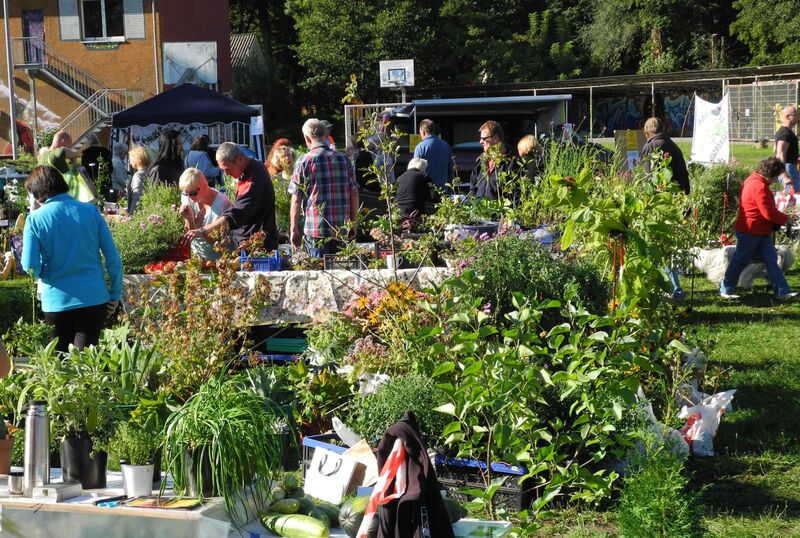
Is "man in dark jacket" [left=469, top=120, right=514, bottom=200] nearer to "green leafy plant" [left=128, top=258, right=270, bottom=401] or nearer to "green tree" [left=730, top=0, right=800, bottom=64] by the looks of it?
"green leafy plant" [left=128, top=258, right=270, bottom=401]

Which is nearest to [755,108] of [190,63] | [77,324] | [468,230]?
[190,63]

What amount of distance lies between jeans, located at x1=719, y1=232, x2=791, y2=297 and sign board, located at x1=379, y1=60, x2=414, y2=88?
33.1ft

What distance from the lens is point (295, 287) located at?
6.67 metres

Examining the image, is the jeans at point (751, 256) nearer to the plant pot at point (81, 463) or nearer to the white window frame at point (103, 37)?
the plant pot at point (81, 463)

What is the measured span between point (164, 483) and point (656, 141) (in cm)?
670

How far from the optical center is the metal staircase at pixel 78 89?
99.0ft

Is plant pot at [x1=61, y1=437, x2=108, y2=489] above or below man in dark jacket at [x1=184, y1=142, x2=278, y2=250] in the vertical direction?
below

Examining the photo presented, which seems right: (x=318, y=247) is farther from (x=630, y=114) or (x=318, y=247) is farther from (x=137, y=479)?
(x=630, y=114)

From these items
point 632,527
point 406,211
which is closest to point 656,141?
point 406,211

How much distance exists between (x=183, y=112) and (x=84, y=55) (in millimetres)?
18455

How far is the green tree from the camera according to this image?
38344 mm

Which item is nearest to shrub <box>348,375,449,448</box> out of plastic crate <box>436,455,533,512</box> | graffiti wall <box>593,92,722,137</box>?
plastic crate <box>436,455,533,512</box>

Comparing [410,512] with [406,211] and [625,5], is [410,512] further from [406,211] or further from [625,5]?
[625,5]

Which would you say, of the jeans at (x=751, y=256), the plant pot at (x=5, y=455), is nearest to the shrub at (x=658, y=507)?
the plant pot at (x=5, y=455)
